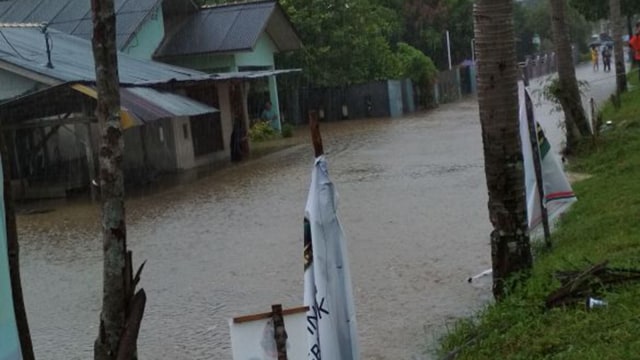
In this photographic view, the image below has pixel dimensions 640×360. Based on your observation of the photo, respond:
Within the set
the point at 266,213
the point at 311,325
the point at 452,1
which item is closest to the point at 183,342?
the point at 311,325

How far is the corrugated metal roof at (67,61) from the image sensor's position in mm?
18875

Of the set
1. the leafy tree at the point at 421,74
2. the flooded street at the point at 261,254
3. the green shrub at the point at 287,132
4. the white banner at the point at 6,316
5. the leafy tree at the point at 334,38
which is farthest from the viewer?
the leafy tree at the point at 421,74

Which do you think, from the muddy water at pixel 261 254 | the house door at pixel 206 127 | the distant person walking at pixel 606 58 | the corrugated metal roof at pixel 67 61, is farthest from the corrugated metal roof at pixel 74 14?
the distant person walking at pixel 606 58

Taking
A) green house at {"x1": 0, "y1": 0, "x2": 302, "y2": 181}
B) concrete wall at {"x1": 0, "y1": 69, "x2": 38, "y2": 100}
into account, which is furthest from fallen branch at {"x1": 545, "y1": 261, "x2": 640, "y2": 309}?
green house at {"x1": 0, "y1": 0, "x2": 302, "y2": 181}

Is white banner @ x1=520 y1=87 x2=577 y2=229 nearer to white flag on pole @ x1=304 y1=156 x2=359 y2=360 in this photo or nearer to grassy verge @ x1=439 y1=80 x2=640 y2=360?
grassy verge @ x1=439 y1=80 x2=640 y2=360

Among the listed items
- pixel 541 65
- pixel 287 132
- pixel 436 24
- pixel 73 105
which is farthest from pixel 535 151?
pixel 436 24

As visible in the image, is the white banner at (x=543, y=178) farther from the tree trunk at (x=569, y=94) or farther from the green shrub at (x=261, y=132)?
the green shrub at (x=261, y=132)

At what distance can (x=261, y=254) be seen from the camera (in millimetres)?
11234

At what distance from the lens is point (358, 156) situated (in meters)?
22.0

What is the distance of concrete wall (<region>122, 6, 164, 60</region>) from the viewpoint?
28.2 meters

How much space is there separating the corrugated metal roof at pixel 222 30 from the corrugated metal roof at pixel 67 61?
3.44 m

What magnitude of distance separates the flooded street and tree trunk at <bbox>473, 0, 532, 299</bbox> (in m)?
0.82

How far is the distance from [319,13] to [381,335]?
3099 cm

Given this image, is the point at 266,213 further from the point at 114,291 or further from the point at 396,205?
the point at 114,291
